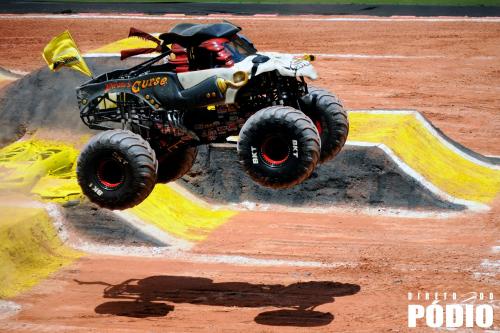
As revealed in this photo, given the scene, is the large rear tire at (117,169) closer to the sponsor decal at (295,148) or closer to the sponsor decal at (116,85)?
the sponsor decal at (116,85)

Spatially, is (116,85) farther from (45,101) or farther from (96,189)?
(45,101)

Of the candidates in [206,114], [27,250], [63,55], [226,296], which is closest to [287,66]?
[206,114]

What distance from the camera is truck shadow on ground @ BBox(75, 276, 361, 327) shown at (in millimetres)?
16109

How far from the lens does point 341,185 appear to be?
69.8 ft

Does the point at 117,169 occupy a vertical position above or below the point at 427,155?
below

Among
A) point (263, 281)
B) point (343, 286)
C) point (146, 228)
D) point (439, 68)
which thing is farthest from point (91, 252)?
point (439, 68)

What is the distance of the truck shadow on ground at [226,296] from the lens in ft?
52.9

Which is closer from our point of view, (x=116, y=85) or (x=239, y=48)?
(x=116, y=85)

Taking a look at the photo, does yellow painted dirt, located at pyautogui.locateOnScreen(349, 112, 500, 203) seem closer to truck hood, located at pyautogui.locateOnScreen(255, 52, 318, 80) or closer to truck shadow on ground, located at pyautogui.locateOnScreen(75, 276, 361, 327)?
truck shadow on ground, located at pyautogui.locateOnScreen(75, 276, 361, 327)

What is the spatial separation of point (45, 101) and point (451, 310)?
11655 mm

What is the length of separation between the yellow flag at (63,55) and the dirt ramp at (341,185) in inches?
256

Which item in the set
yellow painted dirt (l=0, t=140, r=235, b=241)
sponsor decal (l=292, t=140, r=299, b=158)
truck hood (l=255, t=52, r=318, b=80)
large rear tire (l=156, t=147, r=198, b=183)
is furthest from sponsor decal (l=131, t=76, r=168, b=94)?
yellow painted dirt (l=0, t=140, r=235, b=241)

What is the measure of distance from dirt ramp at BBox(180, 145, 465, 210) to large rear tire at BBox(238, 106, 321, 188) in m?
6.80

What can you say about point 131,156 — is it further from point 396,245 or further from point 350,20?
point 350,20
